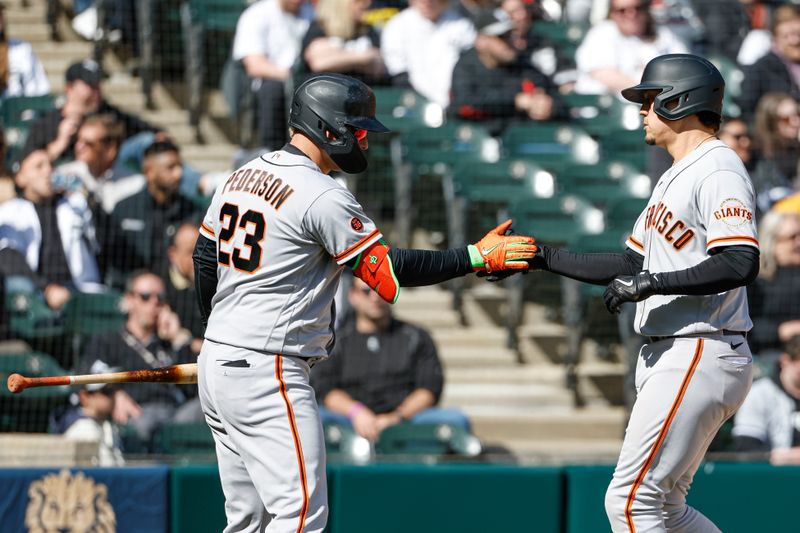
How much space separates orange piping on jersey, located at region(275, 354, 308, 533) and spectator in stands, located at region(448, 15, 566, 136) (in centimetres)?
517

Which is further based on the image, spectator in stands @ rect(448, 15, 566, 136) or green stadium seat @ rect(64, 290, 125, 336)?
spectator in stands @ rect(448, 15, 566, 136)

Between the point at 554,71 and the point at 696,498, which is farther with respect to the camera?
the point at 554,71

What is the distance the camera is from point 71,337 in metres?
7.08

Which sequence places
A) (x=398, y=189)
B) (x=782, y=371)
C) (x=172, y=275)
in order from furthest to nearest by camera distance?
1. (x=398, y=189)
2. (x=172, y=275)
3. (x=782, y=371)

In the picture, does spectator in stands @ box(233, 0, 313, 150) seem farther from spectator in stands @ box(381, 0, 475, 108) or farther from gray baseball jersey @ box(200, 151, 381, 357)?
gray baseball jersey @ box(200, 151, 381, 357)

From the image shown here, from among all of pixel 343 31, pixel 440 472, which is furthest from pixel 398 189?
pixel 440 472

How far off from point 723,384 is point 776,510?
1.90 metres

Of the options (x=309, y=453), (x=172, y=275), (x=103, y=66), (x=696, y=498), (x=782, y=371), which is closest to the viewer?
(x=309, y=453)

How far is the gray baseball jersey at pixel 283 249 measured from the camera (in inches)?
151

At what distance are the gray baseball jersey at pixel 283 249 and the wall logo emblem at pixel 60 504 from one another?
1.81 metres

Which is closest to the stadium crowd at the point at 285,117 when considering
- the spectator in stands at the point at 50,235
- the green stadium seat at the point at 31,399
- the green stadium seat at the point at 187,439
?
the spectator in stands at the point at 50,235

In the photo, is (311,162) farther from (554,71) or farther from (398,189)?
(554,71)

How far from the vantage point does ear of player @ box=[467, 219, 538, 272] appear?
13.5 ft

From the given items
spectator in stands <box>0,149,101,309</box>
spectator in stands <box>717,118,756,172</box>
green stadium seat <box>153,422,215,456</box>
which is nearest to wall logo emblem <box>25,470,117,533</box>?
green stadium seat <box>153,422,215,456</box>
